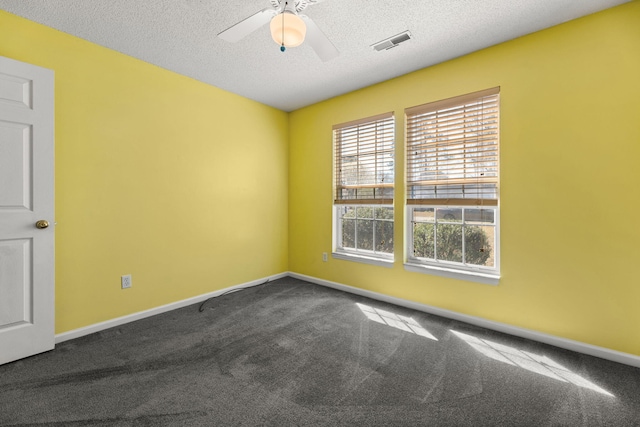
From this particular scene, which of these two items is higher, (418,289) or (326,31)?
(326,31)

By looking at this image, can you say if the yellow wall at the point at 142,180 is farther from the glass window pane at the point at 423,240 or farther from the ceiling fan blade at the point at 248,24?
the glass window pane at the point at 423,240

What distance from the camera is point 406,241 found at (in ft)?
10.7

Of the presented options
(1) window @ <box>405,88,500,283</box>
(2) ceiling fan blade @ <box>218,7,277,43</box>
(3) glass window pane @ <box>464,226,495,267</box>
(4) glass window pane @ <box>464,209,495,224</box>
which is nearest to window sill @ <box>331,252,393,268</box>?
(1) window @ <box>405,88,500,283</box>

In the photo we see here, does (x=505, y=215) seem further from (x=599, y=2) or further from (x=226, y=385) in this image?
(x=226, y=385)

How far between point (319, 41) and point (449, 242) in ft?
7.46

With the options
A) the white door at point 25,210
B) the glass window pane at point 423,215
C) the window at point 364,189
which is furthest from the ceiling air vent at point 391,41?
the white door at point 25,210

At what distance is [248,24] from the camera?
6.15ft

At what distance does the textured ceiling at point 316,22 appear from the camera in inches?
82.0

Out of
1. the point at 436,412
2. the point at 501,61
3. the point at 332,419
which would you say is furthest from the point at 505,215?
the point at 332,419

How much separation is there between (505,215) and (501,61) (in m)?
1.38

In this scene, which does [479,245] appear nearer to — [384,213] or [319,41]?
[384,213]

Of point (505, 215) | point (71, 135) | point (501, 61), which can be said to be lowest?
point (505, 215)

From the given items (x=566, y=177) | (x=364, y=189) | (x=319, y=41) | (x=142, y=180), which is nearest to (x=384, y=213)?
(x=364, y=189)

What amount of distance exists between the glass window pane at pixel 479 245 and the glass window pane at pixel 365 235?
1139 millimetres
